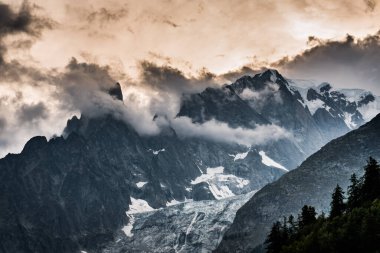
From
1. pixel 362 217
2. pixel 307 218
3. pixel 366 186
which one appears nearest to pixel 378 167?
pixel 366 186

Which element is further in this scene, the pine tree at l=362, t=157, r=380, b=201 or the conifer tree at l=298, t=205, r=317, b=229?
the conifer tree at l=298, t=205, r=317, b=229

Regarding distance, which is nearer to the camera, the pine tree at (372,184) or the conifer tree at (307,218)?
the pine tree at (372,184)

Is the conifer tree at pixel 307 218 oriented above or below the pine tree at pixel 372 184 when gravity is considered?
below

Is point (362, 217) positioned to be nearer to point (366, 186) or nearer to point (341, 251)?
point (341, 251)

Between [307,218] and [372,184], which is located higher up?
[372,184]

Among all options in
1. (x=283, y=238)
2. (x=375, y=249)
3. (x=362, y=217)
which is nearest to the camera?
(x=375, y=249)

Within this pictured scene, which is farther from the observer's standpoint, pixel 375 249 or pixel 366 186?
pixel 366 186

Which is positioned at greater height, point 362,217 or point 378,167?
point 378,167

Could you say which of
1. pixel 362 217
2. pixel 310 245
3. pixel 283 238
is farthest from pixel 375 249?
pixel 283 238

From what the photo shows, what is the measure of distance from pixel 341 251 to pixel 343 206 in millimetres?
30495

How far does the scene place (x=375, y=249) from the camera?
416ft

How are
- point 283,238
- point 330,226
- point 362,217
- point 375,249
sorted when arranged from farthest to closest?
point 283,238
point 330,226
point 362,217
point 375,249

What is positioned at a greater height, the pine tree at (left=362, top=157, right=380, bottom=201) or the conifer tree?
the pine tree at (left=362, top=157, right=380, bottom=201)

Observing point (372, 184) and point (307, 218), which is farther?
point (307, 218)
